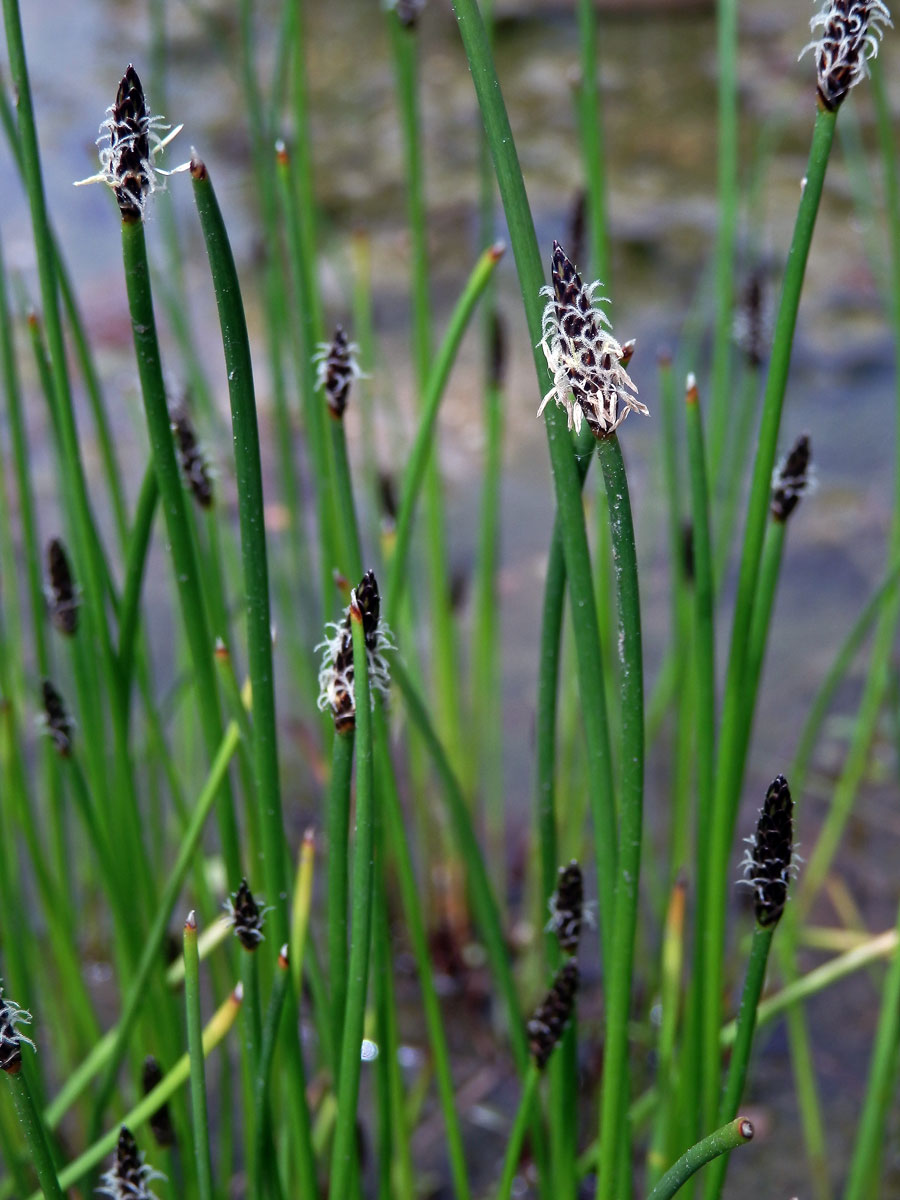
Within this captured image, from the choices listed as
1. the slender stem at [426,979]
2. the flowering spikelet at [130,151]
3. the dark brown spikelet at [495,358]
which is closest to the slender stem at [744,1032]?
the slender stem at [426,979]

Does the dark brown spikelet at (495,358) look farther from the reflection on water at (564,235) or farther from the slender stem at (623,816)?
the slender stem at (623,816)

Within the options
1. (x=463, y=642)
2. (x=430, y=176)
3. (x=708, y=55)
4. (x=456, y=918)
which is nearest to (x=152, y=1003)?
(x=456, y=918)

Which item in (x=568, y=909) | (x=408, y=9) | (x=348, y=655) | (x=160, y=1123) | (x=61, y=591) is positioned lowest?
(x=160, y=1123)

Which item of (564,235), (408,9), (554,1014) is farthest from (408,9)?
(564,235)

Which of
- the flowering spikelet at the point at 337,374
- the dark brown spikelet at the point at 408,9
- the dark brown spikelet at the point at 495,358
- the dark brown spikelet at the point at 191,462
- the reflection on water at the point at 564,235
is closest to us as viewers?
the flowering spikelet at the point at 337,374

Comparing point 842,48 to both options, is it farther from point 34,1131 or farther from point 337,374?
point 34,1131

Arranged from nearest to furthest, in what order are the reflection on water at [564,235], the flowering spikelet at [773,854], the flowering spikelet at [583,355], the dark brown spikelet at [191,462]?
the flowering spikelet at [583,355] < the flowering spikelet at [773,854] < the dark brown spikelet at [191,462] < the reflection on water at [564,235]

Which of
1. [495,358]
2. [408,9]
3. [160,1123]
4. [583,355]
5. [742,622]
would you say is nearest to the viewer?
[583,355]
